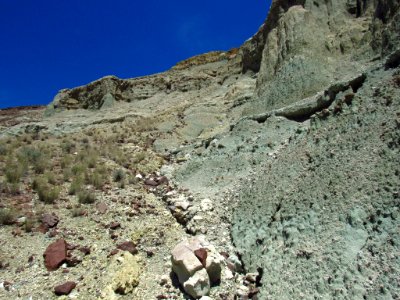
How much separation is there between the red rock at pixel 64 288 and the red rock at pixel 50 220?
6.87ft

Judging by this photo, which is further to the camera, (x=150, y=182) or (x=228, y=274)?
(x=150, y=182)

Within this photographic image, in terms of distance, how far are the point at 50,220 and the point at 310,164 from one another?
610cm

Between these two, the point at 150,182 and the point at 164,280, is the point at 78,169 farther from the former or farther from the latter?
the point at 164,280

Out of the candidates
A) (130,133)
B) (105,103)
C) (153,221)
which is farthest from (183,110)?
(153,221)

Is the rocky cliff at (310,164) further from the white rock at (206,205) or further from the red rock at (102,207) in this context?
the red rock at (102,207)

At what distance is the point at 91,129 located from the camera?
820 inches

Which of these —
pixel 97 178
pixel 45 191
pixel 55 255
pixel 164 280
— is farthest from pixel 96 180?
pixel 164 280

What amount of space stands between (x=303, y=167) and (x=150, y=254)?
12.9ft

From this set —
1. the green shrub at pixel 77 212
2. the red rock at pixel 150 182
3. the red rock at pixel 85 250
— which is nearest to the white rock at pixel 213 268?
the red rock at pixel 85 250

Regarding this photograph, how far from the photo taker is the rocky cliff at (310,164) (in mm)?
5711

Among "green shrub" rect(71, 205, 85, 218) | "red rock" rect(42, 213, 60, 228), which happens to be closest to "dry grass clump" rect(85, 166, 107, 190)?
"green shrub" rect(71, 205, 85, 218)

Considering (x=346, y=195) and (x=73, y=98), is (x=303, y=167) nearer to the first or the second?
(x=346, y=195)

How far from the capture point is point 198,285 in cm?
605

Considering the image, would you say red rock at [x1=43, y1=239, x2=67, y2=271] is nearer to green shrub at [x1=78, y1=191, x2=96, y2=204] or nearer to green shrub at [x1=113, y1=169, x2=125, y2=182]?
green shrub at [x1=78, y1=191, x2=96, y2=204]
